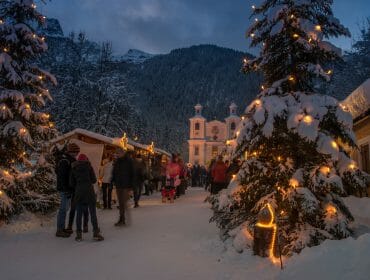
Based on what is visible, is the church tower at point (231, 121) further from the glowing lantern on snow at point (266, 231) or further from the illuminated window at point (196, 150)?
the glowing lantern on snow at point (266, 231)

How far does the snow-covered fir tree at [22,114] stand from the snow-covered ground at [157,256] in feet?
2.64

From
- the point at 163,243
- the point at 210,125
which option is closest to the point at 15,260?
the point at 163,243

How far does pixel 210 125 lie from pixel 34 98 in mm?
70901

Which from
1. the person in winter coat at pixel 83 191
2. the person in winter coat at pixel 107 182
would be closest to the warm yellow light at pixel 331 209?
the person in winter coat at pixel 83 191

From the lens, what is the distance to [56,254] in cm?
689

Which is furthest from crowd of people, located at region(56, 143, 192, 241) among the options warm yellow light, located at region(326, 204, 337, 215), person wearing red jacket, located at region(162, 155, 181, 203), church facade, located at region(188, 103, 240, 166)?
church facade, located at region(188, 103, 240, 166)

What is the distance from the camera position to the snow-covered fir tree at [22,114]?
971 centimetres

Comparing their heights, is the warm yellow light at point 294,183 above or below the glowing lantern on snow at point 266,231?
above

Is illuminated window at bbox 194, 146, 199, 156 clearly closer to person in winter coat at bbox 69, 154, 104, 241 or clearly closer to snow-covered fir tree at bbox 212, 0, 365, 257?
person in winter coat at bbox 69, 154, 104, 241

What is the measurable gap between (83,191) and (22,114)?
323 cm

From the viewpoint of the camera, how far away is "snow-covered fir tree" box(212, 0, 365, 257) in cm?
641

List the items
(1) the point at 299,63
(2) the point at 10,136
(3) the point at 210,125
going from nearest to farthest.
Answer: (1) the point at 299,63
(2) the point at 10,136
(3) the point at 210,125

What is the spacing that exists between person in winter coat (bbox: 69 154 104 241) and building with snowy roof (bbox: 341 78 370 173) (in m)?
6.22

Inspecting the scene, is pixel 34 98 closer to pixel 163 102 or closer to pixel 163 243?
pixel 163 243
